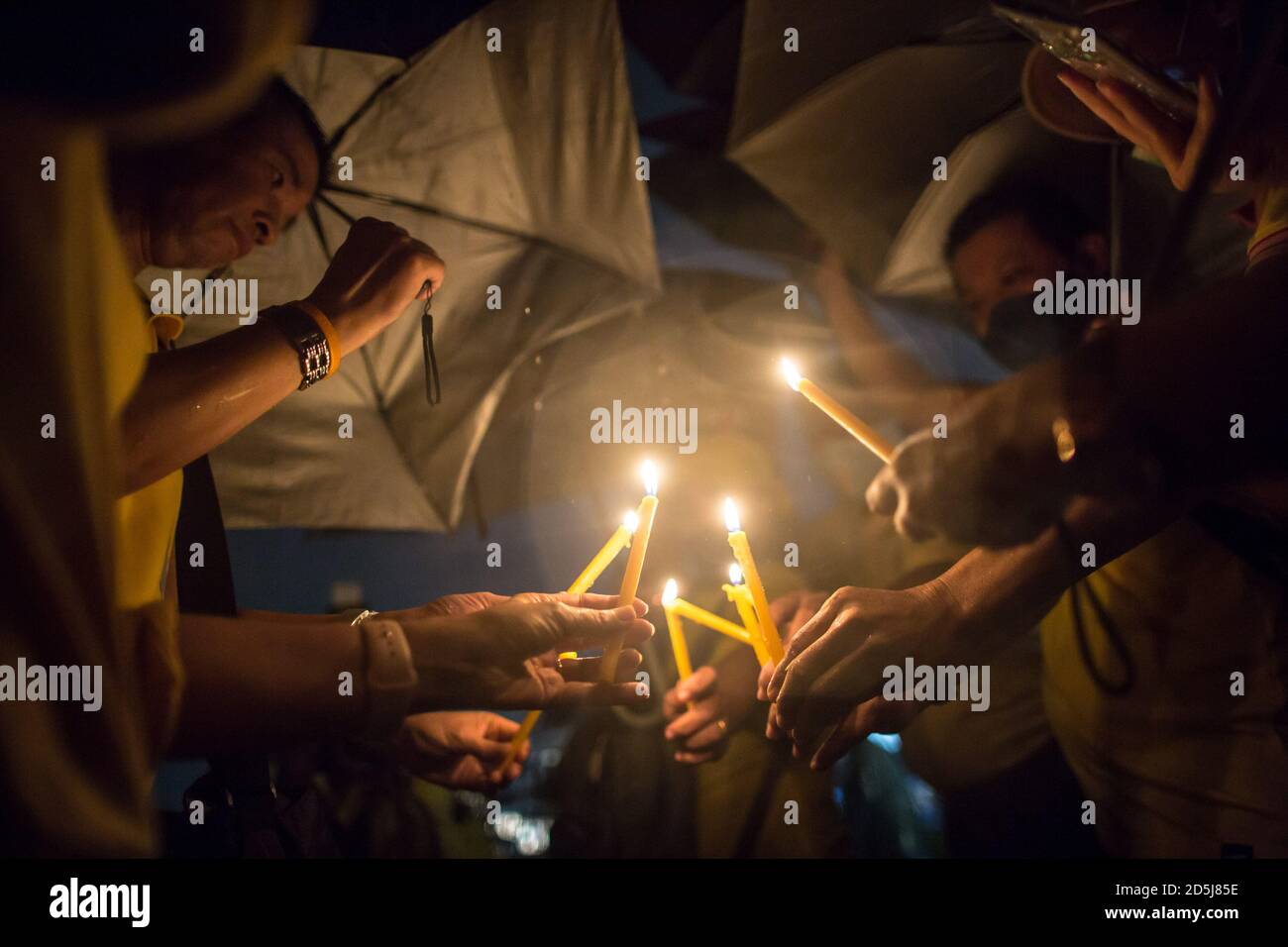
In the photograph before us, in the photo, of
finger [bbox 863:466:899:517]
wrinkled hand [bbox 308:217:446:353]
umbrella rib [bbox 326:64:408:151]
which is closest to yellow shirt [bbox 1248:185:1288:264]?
finger [bbox 863:466:899:517]

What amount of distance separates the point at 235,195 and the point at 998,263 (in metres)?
1.57

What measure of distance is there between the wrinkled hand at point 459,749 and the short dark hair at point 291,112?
3.68 feet

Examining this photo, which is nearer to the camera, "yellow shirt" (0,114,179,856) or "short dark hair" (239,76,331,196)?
"yellow shirt" (0,114,179,856)

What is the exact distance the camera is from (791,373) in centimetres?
159

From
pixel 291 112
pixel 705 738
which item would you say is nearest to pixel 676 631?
pixel 705 738

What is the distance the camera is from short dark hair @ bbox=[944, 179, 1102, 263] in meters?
1.67

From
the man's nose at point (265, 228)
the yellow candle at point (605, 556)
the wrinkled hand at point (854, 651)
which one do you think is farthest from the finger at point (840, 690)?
the man's nose at point (265, 228)

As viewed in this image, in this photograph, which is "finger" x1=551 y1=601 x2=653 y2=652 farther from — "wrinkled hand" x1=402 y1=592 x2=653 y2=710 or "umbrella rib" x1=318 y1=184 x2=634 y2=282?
"umbrella rib" x1=318 y1=184 x2=634 y2=282

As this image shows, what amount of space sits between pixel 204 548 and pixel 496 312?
2.47ft

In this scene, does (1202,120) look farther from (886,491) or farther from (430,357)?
(430,357)

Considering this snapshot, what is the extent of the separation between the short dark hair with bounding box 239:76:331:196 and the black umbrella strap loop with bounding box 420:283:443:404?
0.32m

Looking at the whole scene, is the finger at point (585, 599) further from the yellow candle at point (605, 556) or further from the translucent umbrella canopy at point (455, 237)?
the translucent umbrella canopy at point (455, 237)
